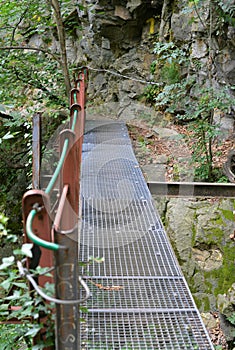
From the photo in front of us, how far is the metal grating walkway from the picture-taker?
1.89m

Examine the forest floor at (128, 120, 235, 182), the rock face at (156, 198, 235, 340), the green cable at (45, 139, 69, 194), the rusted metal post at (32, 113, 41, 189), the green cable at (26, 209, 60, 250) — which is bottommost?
the rock face at (156, 198, 235, 340)

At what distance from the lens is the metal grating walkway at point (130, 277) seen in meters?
1.89

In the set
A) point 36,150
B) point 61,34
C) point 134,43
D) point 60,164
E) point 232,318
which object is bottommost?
point 232,318

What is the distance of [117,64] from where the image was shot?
1033cm

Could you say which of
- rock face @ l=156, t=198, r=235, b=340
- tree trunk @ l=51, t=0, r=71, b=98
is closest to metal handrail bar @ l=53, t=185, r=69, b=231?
rock face @ l=156, t=198, r=235, b=340

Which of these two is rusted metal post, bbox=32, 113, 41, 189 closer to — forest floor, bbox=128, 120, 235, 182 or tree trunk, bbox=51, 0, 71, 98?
tree trunk, bbox=51, 0, 71, 98

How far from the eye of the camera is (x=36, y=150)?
165 inches

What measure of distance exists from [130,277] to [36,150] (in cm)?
220

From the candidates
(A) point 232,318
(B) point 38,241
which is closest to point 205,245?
(A) point 232,318

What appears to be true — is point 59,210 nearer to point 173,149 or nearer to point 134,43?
point 173,149

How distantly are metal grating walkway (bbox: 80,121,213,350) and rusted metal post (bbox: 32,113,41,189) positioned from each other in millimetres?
494

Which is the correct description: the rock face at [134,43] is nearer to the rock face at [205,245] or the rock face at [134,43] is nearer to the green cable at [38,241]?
the rock face at [205,245]

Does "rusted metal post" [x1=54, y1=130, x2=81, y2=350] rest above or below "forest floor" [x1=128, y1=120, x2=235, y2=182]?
above

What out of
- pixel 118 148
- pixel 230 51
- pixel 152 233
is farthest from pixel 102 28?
pixel 152 233
